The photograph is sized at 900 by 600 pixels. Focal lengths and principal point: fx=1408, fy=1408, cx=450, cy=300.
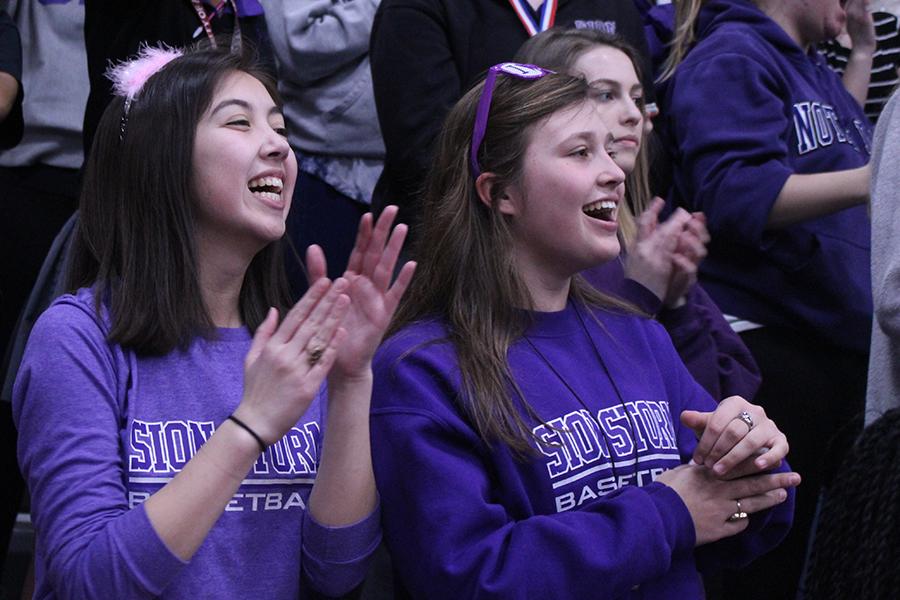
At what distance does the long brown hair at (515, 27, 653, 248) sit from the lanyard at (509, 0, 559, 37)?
28 centimetres

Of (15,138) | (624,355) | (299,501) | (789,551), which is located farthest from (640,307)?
(15,138)

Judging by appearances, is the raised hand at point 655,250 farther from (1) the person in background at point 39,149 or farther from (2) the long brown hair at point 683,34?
(1) the person in background at point 39,149

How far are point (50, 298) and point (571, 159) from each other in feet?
4.14

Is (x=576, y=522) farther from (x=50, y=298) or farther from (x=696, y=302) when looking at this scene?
(x=50, y=298)

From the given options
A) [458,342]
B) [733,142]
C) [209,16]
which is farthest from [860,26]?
[458,342]

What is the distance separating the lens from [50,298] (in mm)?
3193

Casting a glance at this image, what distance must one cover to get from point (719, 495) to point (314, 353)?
78 cm

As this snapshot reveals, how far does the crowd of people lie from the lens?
229 centimetres

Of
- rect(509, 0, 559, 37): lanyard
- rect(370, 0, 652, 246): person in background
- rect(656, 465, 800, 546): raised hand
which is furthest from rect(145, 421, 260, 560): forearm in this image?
rect(509, 0, 559, 37): lanyard

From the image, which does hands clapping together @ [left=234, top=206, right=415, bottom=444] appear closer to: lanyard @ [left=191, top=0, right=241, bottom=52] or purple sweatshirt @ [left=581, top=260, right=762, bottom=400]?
purple sweatshirt @ [left=581, top=260, right=762, bottom=400]

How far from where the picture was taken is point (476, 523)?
2.32 m

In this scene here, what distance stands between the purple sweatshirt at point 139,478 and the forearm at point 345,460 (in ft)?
0.10

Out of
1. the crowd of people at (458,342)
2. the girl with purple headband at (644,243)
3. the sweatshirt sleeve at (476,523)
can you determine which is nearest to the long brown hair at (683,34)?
the crowd of people at (458,342)

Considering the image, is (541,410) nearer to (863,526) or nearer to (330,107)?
(863,526)
